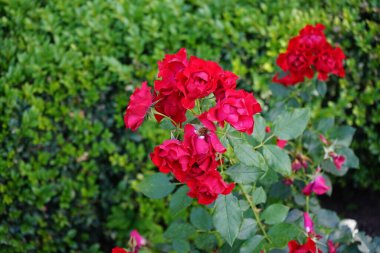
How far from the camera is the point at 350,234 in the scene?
191 cm

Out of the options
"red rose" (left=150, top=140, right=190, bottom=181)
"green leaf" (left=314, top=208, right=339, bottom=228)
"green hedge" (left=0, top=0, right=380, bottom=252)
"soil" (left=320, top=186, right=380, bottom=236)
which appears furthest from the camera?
"soil" (left=320, top=186, right=380, bottom=236)

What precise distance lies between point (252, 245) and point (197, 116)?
56 centimetres

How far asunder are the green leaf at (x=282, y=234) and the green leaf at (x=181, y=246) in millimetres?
421

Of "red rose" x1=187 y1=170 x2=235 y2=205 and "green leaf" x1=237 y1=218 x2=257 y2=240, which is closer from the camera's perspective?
"red rose" x1=187 y1=170 x2=235 y2=205

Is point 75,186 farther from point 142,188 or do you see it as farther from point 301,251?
point 301,251

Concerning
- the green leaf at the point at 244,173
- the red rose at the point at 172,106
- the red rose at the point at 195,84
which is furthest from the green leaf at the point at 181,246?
the red rose at the point at 195,84

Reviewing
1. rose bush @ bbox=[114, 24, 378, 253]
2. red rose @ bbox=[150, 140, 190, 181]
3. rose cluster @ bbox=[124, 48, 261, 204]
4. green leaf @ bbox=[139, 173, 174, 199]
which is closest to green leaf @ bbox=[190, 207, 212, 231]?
rose bush @ bbox=[114, 24, 378, 253]

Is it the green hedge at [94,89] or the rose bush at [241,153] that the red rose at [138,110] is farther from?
the green hedge at [94,89]

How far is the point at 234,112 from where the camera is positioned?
1.33 meters

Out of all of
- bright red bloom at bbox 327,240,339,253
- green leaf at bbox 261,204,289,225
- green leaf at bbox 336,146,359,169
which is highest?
green leaf at bbox 261,204,289,225

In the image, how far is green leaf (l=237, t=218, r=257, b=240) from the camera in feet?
5.61

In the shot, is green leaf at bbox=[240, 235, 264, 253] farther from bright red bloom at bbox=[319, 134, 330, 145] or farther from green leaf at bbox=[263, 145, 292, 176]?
bright red bloom at bbox=[319, 134, 330, 145]

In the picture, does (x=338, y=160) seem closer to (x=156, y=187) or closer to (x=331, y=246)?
(x=331, y=246)

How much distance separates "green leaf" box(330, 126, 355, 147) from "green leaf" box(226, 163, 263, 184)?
0.93 m
